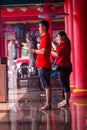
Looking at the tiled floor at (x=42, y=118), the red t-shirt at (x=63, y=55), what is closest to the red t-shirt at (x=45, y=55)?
the red t-shirt at (x=63, y=55)

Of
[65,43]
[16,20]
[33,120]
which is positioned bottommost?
[33,120]

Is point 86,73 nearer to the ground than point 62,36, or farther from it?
nearer to the ground

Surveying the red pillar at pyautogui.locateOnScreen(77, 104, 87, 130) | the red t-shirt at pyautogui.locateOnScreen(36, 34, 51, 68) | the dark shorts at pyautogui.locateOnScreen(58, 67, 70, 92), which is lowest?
the red pillar at pyautogui.locateOnScreen(77, 104, 87, 130)

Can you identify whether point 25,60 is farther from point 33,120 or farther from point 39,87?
point 33,120

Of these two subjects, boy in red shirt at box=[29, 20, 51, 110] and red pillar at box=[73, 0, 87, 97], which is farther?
red pillar at box=[73, 0, 87, 97]

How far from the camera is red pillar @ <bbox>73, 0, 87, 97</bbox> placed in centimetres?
1028

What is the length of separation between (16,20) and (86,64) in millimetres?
17610

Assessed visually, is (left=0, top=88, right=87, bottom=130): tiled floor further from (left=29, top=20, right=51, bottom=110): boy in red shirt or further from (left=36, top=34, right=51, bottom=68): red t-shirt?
(left=36, top=34, right=51, bottom=68): red t-shirt

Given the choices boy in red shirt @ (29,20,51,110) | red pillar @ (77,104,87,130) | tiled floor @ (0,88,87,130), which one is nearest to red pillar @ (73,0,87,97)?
tiled floor @ (0,88,87,130)

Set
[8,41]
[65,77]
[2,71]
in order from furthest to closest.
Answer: [8,41]
[2,71]
[65,77]

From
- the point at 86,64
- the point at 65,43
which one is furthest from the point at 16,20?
the point at 65,43

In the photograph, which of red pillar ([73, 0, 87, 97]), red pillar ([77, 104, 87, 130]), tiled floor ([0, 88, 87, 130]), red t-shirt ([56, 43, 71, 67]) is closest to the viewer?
red pillar ([77, 104, 87, 130])

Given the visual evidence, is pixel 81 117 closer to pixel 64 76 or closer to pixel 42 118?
pixel 42 118

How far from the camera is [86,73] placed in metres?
10.3
